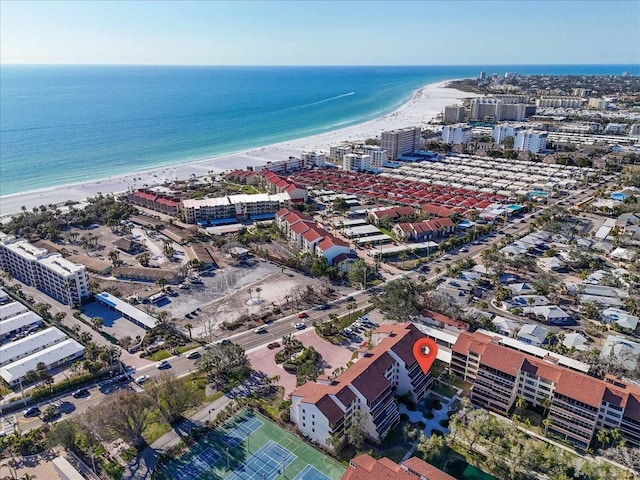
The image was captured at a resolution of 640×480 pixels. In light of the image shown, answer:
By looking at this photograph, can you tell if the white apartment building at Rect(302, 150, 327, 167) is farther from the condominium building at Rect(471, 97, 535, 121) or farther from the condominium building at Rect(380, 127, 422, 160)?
the condominium building at Rect(471, 97, 535, 121)

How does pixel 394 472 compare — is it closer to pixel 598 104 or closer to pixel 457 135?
pixel 457 135

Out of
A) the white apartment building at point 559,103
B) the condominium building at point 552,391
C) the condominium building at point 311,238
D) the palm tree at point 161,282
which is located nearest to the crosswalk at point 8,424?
the palm tree at point 161,282

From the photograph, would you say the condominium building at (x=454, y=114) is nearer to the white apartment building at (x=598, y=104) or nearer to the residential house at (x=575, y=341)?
the white apartment building at (x=598, y=104)

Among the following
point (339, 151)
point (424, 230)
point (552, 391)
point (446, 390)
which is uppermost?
point (339, 151)

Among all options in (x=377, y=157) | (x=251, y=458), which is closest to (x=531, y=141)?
(x=377, y=157)

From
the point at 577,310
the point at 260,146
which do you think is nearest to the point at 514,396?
the point at 577,310

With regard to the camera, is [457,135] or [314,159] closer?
[314,159]

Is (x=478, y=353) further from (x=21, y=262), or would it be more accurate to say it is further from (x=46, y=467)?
(x=21, y=262)

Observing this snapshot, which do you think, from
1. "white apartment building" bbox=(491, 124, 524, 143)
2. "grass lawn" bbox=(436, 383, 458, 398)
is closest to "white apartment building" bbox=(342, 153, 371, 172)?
"white apartment building" bbox=(491, 124, 524, 143)
